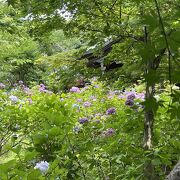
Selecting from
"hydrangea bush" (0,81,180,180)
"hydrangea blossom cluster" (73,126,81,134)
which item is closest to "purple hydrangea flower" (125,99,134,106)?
"hydrangea bush" (0,81,180,180)

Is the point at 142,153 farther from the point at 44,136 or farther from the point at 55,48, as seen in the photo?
the point at 55,48

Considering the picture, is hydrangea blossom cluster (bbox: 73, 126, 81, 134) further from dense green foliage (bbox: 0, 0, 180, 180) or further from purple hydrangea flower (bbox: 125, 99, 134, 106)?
purple hydrangea flower (bbox: 125, 99, 134, 106)

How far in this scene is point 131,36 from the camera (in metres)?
Answer: 2.62

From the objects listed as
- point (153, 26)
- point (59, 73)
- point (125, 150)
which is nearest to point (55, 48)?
point (59, 73)

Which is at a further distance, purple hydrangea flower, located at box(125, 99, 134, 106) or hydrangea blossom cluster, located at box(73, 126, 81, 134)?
purple hydrangea flower, located at box(125, 99, 134, 106)

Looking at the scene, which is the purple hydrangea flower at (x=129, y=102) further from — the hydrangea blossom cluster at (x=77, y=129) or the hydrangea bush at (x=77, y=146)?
the hydrangea blossom cluster at (x=77, y=129)

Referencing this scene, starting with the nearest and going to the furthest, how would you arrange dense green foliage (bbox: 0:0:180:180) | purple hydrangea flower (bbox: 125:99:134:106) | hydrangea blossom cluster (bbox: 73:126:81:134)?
dense green foliage (bbox: 0:0:180:180), hydrangea blossom cluster (bbox: 73:126:81:134), purple hydrangea flower (bbox: 125:99:134:106)

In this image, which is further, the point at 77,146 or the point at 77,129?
the point at 77,129

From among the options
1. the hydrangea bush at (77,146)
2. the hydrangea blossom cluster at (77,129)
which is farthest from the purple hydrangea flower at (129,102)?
the hydrangea blossom cluster at (77,129)

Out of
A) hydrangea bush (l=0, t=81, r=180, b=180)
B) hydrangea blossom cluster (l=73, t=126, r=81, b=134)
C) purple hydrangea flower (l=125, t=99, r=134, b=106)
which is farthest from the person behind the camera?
purple hydrangea flower (l=125, t=99, r=134, b=106)

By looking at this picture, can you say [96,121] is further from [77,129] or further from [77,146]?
[77,146]

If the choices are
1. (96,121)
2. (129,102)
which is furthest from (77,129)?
(129,102)

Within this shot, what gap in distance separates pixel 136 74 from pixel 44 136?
3.85ft

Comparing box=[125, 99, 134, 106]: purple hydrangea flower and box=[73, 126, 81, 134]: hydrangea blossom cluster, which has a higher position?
box=[125, 99, 134, 106]: purple hydrangea flower
